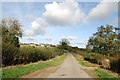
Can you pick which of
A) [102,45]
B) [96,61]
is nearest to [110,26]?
[102,45]

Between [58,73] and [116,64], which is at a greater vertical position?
[116,64]

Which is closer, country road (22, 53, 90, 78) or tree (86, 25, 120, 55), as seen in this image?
country road (22, 53, 90, 78)

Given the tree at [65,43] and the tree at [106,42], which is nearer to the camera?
the tree at [106,42]

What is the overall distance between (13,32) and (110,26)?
2718cm

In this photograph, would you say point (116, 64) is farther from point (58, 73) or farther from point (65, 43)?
point (65, 43)

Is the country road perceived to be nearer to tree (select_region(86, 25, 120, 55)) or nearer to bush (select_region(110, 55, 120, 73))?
bush (select_region(110, 55, 120, 73))

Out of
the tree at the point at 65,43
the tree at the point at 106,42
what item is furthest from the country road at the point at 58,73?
the tree at the point at 65,43

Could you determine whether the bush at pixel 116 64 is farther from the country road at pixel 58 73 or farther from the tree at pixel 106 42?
the tree at pixel 106 42

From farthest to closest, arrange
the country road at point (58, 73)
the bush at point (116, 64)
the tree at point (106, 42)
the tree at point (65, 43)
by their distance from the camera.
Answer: the tree at point (65, 43) → the tree at point (106, 42) → the bush at point (116, 64) → the country road at point (58, 73)

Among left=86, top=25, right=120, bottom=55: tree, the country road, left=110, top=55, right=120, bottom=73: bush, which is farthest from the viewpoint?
left=86, top=25, right=120, bottom=55: tree

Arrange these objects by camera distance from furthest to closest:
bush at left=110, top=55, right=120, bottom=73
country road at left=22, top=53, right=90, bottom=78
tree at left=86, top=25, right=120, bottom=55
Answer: tree at left=86, top=25, right=120, bottom=55 → bush at left=110, top=55, right=120, bottom=73 → country road at left=22, top=53, right=90, bottom=78

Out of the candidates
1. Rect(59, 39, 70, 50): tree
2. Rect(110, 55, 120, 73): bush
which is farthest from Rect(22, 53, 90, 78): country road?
Rect(59, 39, 70, 50): tree

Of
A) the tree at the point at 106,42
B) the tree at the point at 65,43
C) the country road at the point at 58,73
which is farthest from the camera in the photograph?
the tree at the point at 65,43

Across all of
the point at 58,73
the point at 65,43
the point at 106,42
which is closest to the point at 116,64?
the point at 58,73
